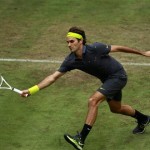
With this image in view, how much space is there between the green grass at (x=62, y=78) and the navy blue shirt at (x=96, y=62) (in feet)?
Answer: 4.71

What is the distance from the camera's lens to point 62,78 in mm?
13203

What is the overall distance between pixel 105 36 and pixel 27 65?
309cm

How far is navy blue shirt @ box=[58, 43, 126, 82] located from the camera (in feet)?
31.0

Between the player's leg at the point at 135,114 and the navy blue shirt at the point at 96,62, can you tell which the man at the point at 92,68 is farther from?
the player's leg at the point at 135,114

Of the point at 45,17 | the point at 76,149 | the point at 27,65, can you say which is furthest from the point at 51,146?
the point at 45,17

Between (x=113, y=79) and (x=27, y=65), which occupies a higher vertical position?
(x=113, y=79)

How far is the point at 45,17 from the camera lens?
17.6m

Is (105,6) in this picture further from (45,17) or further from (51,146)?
(51,146)

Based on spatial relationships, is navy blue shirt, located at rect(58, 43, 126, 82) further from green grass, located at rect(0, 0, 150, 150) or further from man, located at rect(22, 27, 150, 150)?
green grass, located at rect(0, 0, 150, 150)

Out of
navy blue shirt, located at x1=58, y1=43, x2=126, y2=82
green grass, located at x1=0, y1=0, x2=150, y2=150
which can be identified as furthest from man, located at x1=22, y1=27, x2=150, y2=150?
green grass, located at x1=0, y1=0, x2=150, y2=150

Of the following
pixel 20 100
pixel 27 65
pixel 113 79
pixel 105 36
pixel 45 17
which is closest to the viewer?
pixel 113 79

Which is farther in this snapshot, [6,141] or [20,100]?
[20,100]

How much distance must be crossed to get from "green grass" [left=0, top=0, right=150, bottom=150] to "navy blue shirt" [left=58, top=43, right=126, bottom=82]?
1436mm

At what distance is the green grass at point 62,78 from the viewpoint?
33.7 ft
